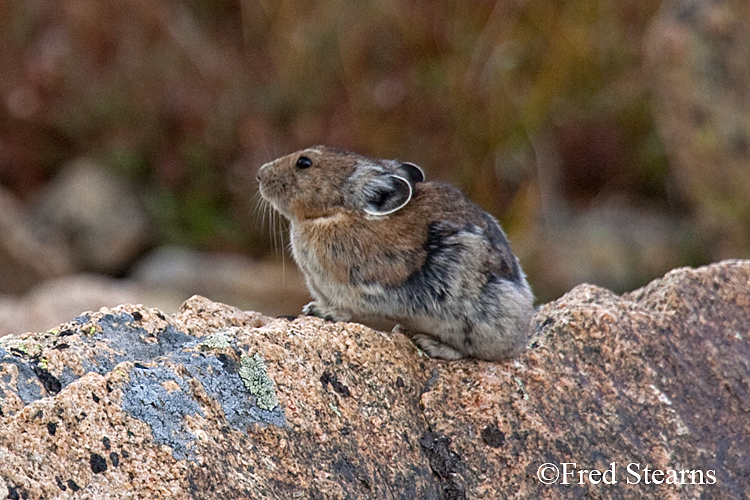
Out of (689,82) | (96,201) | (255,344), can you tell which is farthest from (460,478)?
(96,201)

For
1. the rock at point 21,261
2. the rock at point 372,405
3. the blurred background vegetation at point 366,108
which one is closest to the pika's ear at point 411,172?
the rock at point 372,405

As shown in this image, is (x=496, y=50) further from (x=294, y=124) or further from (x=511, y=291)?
(x=511, y=291)

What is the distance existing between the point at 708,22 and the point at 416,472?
853 centimetres

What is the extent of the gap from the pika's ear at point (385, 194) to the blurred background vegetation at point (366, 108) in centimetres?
704

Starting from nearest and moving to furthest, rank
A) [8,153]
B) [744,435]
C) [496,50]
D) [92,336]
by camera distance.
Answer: [92,336], [744,435], [496,50], [8,153]

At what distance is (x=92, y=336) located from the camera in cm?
389

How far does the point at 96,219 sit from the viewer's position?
13789 millimetres

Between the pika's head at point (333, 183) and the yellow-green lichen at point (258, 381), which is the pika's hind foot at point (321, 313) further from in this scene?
the yellow-green lichen at point (258, 381)

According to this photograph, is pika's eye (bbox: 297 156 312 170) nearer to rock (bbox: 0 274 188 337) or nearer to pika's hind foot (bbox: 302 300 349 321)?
pika's hind foot (bbox: 302 300 349 321)

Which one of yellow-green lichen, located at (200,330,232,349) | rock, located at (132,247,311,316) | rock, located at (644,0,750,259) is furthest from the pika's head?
rock, located at (644,0,750,259)

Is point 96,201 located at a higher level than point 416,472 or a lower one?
higher

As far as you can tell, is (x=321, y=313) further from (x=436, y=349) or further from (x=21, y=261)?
(x=21, y=261)

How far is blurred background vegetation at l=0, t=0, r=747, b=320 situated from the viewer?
515 inches

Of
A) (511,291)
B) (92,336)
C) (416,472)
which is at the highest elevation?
(511,291)
